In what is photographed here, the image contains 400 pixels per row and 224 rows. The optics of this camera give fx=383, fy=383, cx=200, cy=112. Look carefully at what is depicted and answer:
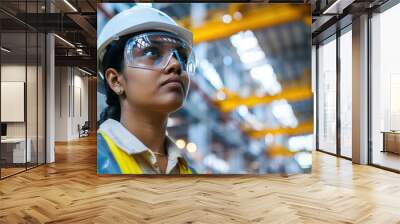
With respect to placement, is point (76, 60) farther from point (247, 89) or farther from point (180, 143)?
point (247, 89)

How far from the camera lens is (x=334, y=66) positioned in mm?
10250

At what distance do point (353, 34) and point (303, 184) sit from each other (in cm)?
428

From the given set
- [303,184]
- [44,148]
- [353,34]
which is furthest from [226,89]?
[44,148]

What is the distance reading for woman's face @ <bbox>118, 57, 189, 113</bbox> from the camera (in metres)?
5.93

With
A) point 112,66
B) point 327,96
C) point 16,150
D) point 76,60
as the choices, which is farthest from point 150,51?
point 76,60

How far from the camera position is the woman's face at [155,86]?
5.93 m

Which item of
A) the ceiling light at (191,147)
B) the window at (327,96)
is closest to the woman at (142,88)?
the ceiling light at (191,147)

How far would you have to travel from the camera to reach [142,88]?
5977 millimetres

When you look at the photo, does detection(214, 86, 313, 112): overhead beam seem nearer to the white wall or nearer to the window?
the window

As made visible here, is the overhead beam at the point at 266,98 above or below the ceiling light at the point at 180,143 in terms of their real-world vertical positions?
above

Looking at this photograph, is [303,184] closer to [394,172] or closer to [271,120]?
[271,120]

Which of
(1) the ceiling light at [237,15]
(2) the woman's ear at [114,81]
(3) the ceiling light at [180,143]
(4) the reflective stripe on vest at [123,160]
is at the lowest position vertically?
(4) the reflective stripe on vest at [123,160]

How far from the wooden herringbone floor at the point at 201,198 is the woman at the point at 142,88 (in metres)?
0.34

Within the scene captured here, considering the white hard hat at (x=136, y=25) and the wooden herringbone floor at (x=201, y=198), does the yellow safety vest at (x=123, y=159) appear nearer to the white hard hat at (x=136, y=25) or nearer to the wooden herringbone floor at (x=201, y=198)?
the wooden herringbone floor at (x=201, y=198)
